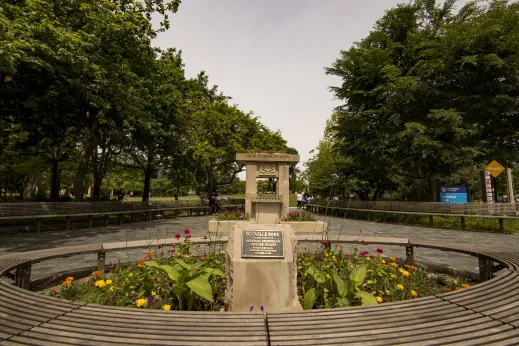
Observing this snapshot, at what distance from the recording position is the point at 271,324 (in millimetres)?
2039

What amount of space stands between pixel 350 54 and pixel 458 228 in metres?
12.6

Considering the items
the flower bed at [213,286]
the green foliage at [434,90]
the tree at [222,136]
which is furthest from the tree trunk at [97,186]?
the green foliage at [434,90]

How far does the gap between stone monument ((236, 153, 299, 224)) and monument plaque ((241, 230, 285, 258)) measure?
8.17 m

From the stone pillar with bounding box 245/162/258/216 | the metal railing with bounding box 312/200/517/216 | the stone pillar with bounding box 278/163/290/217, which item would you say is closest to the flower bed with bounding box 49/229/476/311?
the stone pillar with bounding box 278/163/290/217

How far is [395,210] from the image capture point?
51.3 feet

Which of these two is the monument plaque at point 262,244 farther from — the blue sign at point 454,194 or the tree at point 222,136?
the blue sign at point 454,194

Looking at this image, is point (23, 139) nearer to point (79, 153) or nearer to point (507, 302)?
point (79, 153)

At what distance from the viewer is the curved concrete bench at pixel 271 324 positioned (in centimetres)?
184

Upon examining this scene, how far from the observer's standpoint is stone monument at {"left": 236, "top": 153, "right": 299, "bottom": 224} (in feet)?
38.9

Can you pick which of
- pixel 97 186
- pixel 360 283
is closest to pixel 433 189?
pixel 360 283

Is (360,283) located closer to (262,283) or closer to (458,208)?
(262,283)

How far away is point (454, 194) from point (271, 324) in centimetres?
1937

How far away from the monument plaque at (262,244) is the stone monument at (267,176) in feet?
26.8

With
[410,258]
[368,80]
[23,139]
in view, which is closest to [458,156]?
[368,80]
